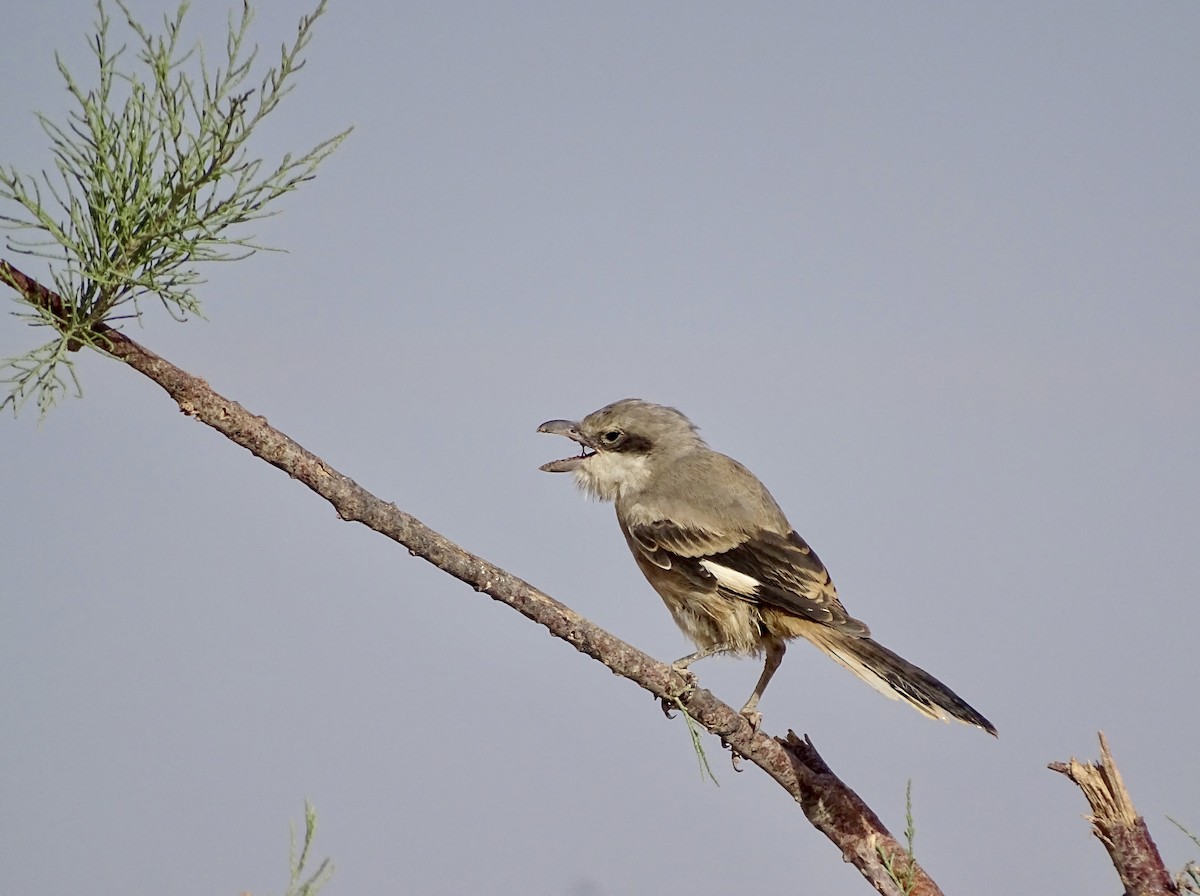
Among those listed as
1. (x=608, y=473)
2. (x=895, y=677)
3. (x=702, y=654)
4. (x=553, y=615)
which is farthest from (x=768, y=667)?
(x=553, y=615)

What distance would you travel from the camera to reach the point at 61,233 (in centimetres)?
261

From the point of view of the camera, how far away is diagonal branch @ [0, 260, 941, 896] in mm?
2812

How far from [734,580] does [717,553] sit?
159 millimetres

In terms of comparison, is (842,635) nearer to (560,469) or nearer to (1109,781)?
(1109,781)

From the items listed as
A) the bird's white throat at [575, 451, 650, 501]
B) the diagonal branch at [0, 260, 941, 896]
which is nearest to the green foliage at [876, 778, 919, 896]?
the diagonal branch at [0, 260, 941, 896]

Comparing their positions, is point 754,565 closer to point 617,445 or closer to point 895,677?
point 895,677

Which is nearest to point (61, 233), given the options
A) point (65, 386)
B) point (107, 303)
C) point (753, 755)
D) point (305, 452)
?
point (107, 303)

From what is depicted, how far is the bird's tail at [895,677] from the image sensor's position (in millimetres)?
3672

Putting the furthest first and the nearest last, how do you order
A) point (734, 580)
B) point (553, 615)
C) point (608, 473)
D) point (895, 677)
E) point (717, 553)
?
point (608, 473), point (717, 553), point (734, 580), point (895, 677), point (553, 615)

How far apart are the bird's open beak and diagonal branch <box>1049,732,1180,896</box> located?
233 centimetres

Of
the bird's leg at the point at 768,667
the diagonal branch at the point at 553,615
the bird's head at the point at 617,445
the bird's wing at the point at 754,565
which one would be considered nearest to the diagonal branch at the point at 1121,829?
the diagonal branch at the point at 553,615

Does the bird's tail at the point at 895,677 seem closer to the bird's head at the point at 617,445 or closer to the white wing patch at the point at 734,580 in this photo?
the white wing patch at the point at 734,580

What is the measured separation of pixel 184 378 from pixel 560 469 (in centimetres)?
222

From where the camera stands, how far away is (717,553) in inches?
170
